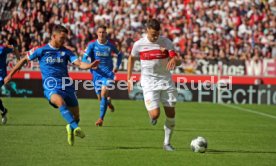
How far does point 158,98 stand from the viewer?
1202 cm

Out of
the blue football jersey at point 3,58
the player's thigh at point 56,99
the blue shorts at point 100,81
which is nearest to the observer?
the player's thigh at point 56,99

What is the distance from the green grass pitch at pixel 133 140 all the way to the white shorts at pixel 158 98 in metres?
0.84

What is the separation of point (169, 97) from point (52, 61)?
94.9 inches

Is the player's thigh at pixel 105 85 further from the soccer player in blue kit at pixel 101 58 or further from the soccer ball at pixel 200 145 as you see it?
the soccer ball at pixel 200 145

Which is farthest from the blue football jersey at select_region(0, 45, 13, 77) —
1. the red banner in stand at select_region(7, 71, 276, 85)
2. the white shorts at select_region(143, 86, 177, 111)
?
the red banner in stand at select_region(7, 71, 276, 85)

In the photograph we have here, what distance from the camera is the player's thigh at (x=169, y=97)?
11.9 m

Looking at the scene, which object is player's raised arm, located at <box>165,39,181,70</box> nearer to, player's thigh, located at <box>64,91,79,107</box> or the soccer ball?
the soccer ball

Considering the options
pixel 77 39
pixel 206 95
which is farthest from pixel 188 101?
pixel 77 39

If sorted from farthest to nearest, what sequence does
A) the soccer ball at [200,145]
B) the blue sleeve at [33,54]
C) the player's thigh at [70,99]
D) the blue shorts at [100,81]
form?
the blue shorts at [100,81] → the player's thigh at [70,99] → the blue sleeve at [33,54] → the soccer ball at [200,145]

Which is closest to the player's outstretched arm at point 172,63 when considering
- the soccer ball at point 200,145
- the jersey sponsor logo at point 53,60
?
the soccer ball at point 200,145

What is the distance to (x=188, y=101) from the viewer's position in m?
30.1

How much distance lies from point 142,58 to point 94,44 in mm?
6041

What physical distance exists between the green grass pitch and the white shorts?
84 centimetres

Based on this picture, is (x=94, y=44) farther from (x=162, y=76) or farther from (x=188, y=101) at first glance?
(x=188, y=101)
